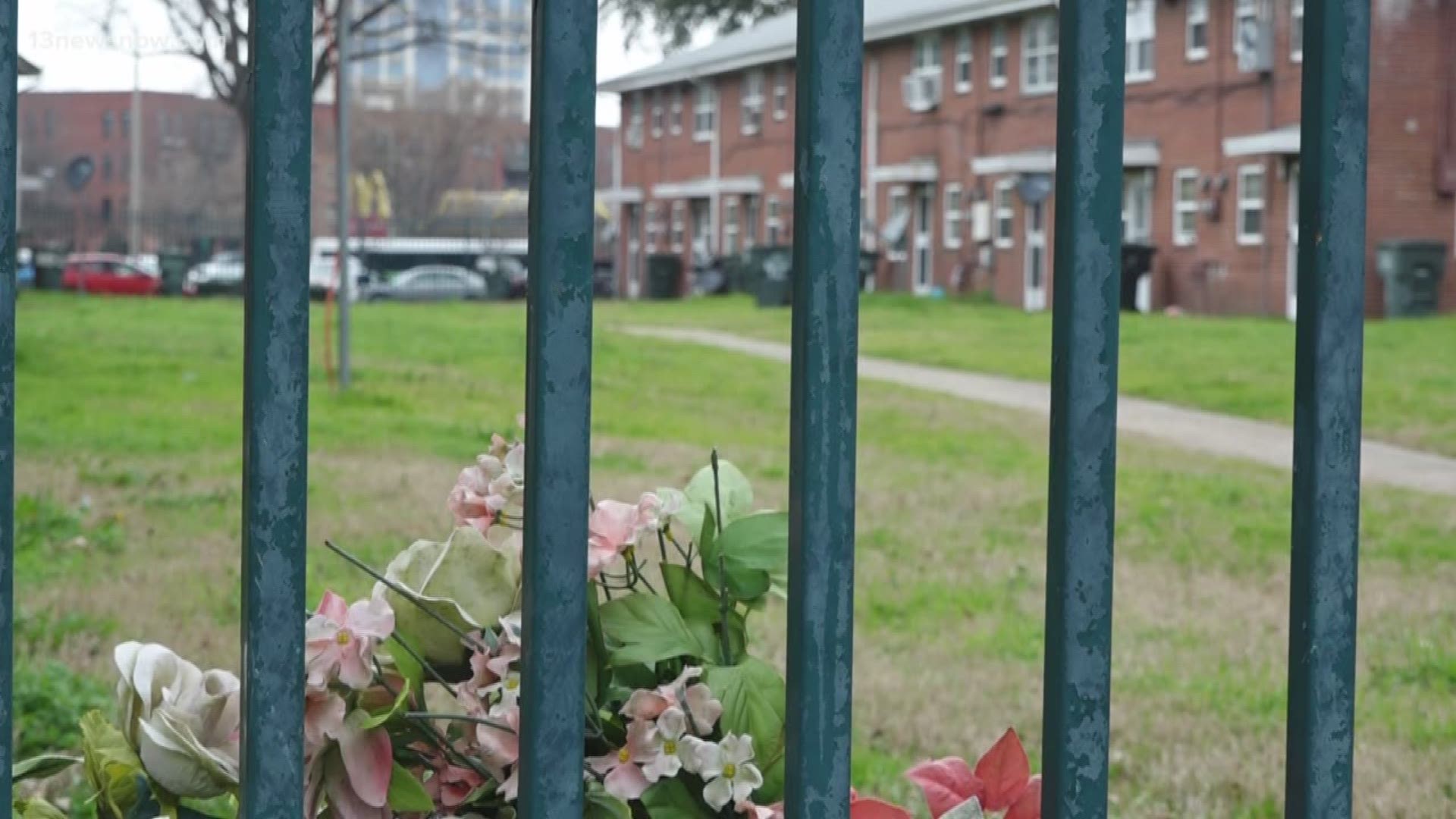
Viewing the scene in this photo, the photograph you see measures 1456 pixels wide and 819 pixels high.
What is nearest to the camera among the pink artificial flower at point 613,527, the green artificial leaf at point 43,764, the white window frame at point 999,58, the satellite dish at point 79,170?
the green artificial leaf at point 43,764

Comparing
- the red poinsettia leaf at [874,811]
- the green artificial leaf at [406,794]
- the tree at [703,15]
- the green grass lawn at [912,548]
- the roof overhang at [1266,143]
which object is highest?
the tree at [703,15]

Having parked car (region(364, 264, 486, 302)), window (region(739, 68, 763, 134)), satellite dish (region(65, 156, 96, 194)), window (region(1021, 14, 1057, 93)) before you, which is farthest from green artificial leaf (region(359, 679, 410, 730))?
window (region(739, 68, 763, 134))

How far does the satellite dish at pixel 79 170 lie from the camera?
3331cm

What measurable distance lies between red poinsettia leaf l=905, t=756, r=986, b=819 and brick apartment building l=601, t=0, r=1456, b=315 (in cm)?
2212

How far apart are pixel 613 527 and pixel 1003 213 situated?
33.1 metres

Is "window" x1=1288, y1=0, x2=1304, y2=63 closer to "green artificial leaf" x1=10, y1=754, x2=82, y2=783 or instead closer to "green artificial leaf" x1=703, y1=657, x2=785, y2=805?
"green artificial leaf" x1=703, y1=657, x2=785, y2=805

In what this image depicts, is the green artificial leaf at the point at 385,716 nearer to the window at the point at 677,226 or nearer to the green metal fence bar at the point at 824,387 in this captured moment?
the green metal fence bar at the point at 824,387

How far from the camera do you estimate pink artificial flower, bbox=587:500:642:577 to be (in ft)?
4.58

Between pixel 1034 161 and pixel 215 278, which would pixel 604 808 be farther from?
pixel 215 278

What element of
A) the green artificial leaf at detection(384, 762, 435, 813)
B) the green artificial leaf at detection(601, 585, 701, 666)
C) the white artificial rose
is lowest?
the green artificial leaf at detection(384, 762, 435, 813)

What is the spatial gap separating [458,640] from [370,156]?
175ft

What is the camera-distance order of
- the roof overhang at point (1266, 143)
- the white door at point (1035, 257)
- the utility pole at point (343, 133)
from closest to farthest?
1. the utility pole at point (343, 133)
2. the roof overhang at point (1266, 143)
3. the white door at point (1035, 257)

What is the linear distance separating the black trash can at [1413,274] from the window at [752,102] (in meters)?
18.3

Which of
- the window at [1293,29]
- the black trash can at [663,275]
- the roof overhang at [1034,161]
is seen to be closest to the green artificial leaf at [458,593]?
the window at [1293,29]
